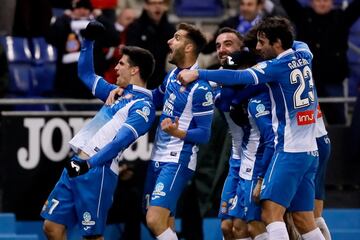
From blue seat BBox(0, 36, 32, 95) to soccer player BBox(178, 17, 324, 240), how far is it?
13.2 feet

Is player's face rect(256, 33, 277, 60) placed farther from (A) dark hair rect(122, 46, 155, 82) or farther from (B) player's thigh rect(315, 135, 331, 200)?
(A) dark hair rect(122, 46, 155, 82)

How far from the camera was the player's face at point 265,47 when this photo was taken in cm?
1226

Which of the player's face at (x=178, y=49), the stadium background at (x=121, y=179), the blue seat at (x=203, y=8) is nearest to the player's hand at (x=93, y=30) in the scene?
the player's face at (x=178, y=49)

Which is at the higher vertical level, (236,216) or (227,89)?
(227,89)

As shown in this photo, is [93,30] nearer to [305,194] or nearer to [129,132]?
[129,132]

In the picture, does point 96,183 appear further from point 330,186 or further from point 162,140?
point 330,186

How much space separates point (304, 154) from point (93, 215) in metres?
1.93

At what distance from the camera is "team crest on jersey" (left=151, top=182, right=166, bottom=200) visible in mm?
12836

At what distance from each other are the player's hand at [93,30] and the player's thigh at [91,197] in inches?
44.9

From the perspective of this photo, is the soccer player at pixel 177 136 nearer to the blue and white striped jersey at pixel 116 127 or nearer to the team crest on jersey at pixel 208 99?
the team crest on jersey at pixel 208 99

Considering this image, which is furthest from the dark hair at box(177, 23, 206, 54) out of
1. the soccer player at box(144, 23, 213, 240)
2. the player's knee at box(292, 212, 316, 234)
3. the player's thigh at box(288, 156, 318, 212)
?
the player's knee at box(292, 212, 316, 234)

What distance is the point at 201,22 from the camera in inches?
675

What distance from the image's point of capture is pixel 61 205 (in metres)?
12.9

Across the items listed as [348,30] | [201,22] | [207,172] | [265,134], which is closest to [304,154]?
[265,134]
